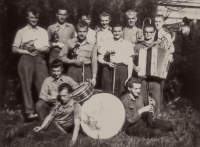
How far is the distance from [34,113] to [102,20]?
83.0 inches

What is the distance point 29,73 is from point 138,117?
208 cm

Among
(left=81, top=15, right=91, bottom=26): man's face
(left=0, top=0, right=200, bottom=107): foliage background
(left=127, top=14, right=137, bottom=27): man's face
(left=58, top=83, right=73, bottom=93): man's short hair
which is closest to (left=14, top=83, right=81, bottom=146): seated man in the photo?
(left=58, top=83, right=73, bottom=93): man's short hair

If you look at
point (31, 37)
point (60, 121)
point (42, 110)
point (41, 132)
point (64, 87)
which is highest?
point (31, 37)

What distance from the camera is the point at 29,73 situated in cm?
625

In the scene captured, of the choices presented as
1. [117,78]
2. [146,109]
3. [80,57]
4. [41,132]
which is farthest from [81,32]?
[41,132]

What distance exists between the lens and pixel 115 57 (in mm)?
6250

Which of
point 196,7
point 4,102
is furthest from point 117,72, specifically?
point 196,7

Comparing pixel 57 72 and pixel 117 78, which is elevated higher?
pixel 57 72

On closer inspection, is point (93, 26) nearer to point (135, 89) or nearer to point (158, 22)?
point (158, 22)

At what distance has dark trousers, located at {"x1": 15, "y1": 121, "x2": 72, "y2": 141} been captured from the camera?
17.6ft

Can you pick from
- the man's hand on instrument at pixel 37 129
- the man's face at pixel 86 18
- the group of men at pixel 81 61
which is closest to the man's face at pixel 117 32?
the group of men at pixel 81 61

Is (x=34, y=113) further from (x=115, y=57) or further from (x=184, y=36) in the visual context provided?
(x=184, y=36)

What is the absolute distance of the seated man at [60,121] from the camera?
5367 mm

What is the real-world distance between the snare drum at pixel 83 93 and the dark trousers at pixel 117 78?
783 mm
